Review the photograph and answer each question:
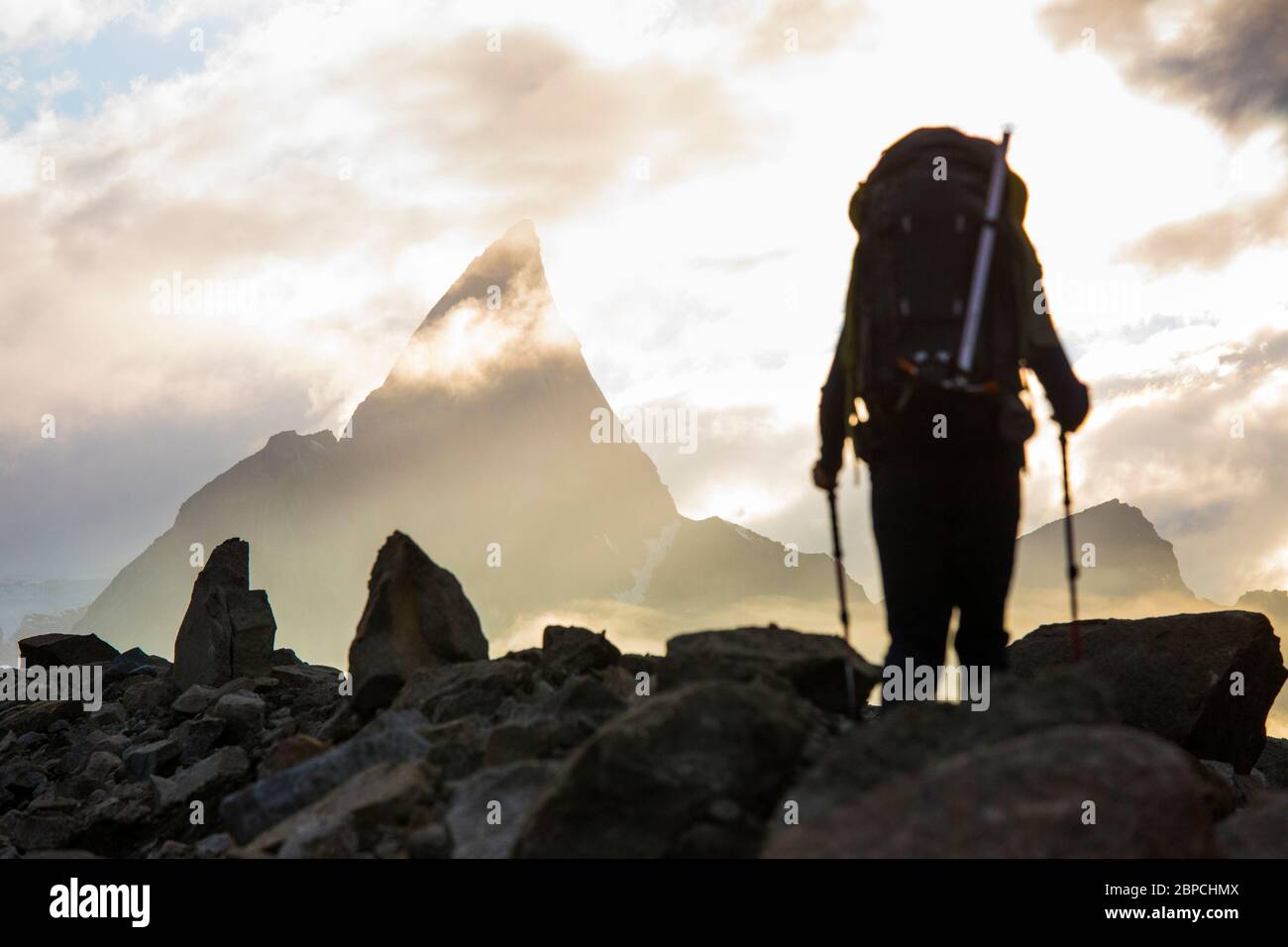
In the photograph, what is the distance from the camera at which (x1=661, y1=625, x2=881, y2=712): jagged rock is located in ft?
23.1

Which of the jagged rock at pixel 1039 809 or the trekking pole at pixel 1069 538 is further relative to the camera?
the trekking pole at pixel 1069 538

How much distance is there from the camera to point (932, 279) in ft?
20.7

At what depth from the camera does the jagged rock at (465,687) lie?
980cm

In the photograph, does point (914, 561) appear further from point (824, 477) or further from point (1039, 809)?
point (1039, 809)

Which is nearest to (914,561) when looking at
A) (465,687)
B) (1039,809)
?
(1039,809)

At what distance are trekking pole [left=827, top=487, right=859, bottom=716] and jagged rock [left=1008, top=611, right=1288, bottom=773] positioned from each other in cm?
855

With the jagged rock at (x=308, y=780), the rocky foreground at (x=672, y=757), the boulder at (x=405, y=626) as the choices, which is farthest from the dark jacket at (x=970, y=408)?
the boulder at (x=405, y=626)

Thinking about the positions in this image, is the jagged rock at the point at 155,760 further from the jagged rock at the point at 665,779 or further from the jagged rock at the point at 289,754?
the jagged rock at the point at 665,779

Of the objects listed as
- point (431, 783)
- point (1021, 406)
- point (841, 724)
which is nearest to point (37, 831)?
point (431, 783)

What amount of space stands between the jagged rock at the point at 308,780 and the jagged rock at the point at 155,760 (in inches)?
257

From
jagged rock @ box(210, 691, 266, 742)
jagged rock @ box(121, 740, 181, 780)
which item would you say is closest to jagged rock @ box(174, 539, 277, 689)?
jagged rock @ box(210, 691, 266, 742)
